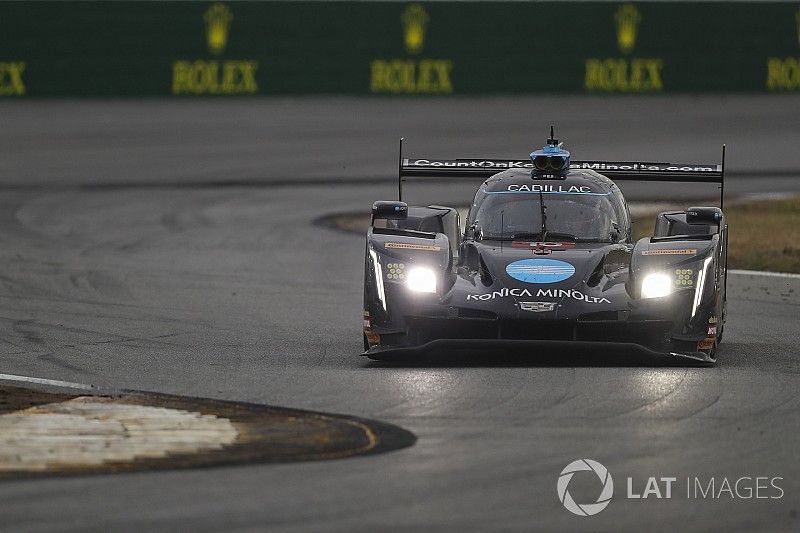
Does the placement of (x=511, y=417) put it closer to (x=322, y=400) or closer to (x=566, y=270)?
(x=322, y=400)

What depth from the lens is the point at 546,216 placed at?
1356 centimetres

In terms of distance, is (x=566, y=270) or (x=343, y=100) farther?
(x=343, y=100)

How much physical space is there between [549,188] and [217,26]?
26.0 meters

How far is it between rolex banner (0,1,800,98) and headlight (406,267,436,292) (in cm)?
2723

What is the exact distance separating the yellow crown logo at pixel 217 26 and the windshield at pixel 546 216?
25.9 meters

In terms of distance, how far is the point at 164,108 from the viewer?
38250 mm

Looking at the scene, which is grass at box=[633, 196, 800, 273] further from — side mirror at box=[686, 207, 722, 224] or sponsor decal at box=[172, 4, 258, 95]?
sponsor decal at box=[172, 4, 258, 95]

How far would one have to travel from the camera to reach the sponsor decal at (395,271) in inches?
488

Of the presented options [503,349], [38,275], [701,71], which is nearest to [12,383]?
[503,349]

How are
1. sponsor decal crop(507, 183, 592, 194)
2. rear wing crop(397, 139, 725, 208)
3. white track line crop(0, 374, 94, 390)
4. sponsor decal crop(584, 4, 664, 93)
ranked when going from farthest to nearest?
sponsor decal crop(584, 4, 664, 93), rear wing crop(397, 139, 725, 208), sponsor decal crop(507, 183, 592, 194), white track line crop(0, 374, 94, 390)

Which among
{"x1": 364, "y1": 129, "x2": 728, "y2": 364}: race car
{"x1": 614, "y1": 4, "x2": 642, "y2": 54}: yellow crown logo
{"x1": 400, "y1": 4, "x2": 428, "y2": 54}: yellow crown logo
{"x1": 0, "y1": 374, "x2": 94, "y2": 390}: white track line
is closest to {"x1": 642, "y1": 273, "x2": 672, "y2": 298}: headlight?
{"x1": 364, "y1": 129, "x2": 728, "y2": 364}: race car

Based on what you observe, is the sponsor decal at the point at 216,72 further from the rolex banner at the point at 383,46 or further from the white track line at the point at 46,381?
the white track line at the point at 46,381

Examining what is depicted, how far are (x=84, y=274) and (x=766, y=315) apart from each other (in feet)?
22.6

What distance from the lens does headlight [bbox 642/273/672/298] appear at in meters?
12.1
